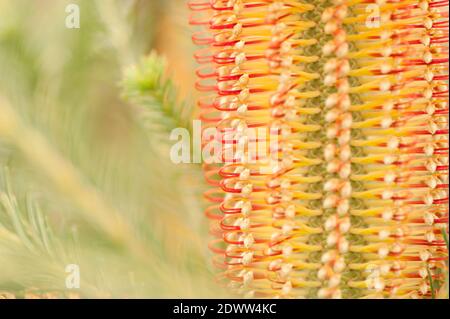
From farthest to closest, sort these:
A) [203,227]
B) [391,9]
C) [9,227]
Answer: [203,227] → [9,227] → [391,9]

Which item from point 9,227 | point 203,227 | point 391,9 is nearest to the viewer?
point 391,9

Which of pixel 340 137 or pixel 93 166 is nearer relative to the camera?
pixel 340 137

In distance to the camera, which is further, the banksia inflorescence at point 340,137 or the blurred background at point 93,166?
the blurred background at point 93,166
